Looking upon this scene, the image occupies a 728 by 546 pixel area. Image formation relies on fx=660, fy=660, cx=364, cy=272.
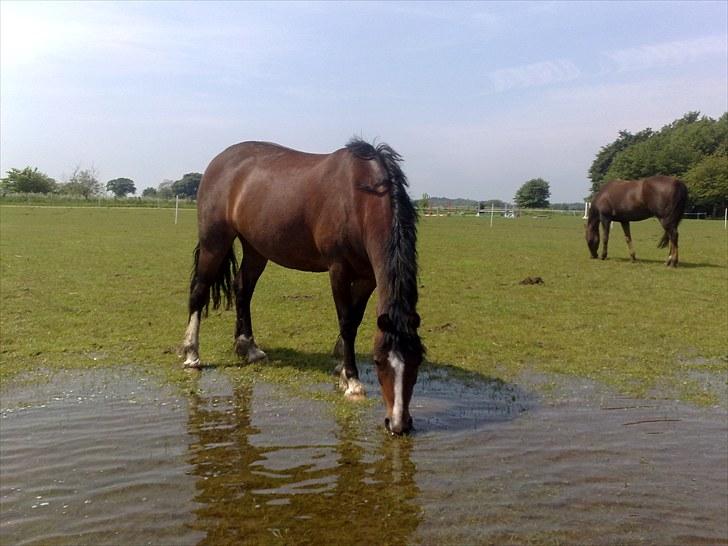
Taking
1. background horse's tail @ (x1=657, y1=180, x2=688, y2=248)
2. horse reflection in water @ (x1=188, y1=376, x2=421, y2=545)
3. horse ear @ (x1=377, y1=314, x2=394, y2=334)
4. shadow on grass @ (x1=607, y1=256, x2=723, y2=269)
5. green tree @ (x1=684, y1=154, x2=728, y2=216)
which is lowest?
horse reflection in water @ (x1=188, y1=376, x2=421, y2=545)

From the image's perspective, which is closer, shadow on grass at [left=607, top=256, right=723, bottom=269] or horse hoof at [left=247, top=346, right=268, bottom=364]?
horse hoof at [left=247, top=346, right=268, bottom=364]

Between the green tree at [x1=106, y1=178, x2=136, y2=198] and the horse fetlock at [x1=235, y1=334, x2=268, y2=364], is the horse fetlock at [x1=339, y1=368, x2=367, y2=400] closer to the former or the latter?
the horse fetlock at [x1=235, y1=334, x2=268, y2=364]

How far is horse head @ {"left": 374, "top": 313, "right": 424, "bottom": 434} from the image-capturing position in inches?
200

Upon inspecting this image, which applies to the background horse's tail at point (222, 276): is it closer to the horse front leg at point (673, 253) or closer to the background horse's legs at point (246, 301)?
the background horse's legs at point (246, 301)

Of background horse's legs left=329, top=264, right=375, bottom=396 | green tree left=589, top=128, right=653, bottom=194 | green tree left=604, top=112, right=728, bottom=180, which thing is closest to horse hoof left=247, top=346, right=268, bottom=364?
background horse's legs left=329, top=264, right=375, bottom=396

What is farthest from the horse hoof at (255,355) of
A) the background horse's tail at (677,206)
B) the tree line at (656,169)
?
the tree line at (656,169)

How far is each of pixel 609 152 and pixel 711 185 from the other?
5031 cm

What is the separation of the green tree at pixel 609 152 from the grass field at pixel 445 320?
104 m

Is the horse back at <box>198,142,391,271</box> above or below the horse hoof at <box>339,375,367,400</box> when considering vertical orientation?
above

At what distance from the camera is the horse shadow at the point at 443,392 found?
575 centimetres

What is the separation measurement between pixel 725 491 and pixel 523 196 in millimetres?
139270

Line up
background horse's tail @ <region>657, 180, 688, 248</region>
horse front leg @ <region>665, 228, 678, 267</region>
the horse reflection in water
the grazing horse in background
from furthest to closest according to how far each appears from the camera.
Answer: the grazing horse in background < background horse's tail @ <region>657, 180, 688, 248</region> < horse front leg @ <region>665, 228, 678, 267</region> < the horse reflection in water

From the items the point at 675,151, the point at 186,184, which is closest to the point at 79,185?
the point at 186,184

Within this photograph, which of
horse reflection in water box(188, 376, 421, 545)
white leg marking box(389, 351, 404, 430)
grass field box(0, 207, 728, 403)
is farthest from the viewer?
grass field box(0, 207, 728, 403)
